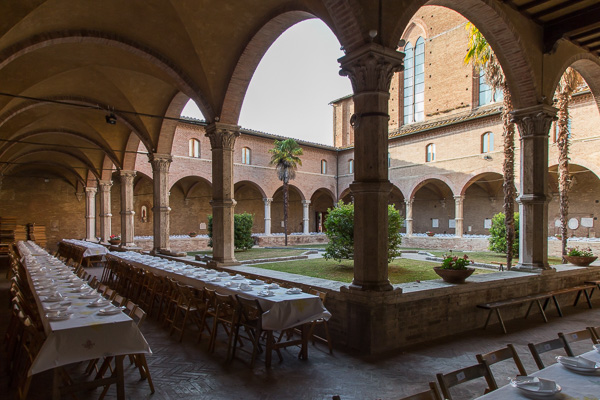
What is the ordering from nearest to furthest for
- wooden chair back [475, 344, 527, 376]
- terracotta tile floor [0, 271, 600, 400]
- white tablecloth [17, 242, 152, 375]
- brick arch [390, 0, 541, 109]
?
wooden chair back [475, 344, 527, 376] → white tablecloth [17, 242, 152, 375] → terracotta tile floor [0, 271, 600, 400] → brick arch [390, 0, 541, 109]

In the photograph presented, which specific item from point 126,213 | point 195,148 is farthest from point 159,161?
point 195,148

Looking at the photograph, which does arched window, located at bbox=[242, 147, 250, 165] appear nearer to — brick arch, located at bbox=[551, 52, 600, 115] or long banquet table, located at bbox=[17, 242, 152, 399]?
brick arch, located at bbox=[551, 52, 600, 115]

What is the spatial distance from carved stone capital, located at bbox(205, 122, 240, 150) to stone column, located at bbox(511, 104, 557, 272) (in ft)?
20.6

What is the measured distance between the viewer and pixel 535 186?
7742 mm

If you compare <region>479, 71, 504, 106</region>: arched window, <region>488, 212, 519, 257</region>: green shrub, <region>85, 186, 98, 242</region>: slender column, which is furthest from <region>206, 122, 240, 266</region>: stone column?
<region>479, 71, 504, 106</region>: arched window

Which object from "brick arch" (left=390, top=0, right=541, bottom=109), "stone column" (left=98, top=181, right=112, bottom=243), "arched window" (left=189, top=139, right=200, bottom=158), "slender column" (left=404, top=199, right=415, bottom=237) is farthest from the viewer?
"slender column" (left=404, top=199, right=415, bottom=237)

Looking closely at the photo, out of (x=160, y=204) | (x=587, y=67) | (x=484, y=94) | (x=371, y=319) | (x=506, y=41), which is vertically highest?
(x=484, y=94)

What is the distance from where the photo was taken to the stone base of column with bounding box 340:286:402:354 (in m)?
4.95

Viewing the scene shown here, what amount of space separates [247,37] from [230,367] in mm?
6780

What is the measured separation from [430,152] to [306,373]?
2248cm

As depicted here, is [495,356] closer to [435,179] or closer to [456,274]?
[456,274]

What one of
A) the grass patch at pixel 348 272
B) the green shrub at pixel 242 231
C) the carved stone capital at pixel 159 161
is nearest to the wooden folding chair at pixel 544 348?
the grass patch at pixel 348 272

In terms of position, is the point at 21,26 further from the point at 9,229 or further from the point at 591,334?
the point at 9,229

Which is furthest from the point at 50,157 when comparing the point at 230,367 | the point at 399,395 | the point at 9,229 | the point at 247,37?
the point at 399,395
